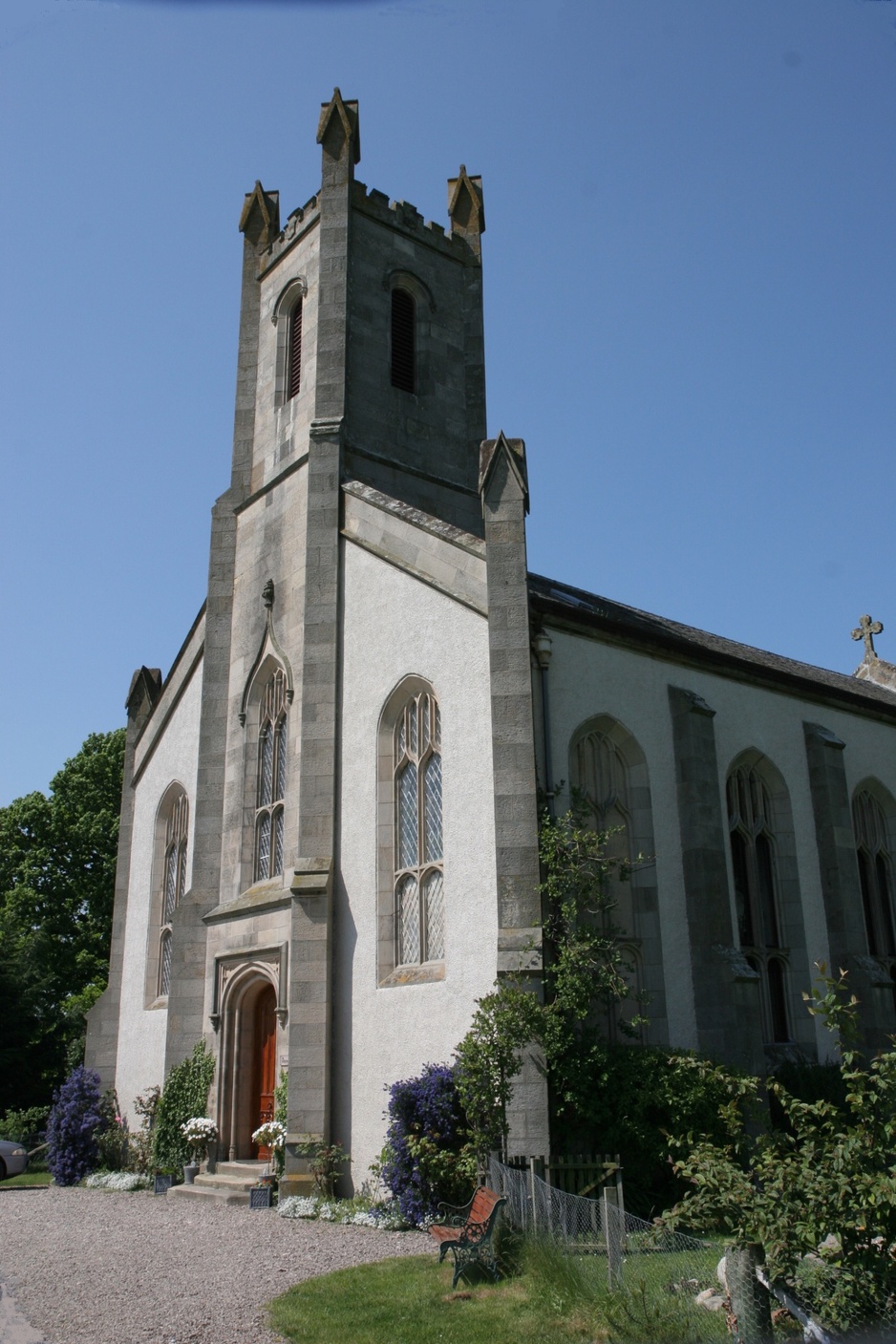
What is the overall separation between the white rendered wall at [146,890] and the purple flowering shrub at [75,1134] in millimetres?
722

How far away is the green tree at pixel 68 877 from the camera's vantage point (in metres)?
34.4

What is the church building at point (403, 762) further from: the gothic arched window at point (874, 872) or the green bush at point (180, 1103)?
the green bush at point (180, 1103)

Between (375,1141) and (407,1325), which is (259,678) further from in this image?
(407,1325)

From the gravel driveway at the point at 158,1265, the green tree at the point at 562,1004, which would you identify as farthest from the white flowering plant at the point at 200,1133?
the green tree at the point at 562,1004

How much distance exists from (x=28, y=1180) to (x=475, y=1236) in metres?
14.3

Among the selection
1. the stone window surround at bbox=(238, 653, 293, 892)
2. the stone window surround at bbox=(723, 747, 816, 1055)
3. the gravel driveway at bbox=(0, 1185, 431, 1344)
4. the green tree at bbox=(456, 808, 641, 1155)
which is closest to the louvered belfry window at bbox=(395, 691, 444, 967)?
the green tree at bbox=(456, 808, 641, 1155)

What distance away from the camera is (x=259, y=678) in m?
19.7

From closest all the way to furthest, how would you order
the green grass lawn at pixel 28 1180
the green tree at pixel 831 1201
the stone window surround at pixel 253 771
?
the green tree at pixel 831 1201 → the stone window surround at pixel 253 771 → the green grass lawn at pixel 28 1180

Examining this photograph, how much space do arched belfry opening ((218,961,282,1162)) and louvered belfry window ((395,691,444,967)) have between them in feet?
9.01

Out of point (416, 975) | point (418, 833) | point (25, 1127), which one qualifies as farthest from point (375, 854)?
point (25, 1127)

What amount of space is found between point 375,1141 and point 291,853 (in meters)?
4.68

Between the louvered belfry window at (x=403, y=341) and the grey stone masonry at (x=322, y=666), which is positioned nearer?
the grey stone masonry at (x=322, y=666)

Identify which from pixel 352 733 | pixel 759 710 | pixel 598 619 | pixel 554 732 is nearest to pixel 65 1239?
pixel 352 733

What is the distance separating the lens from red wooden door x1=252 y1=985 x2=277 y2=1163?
17281mm
